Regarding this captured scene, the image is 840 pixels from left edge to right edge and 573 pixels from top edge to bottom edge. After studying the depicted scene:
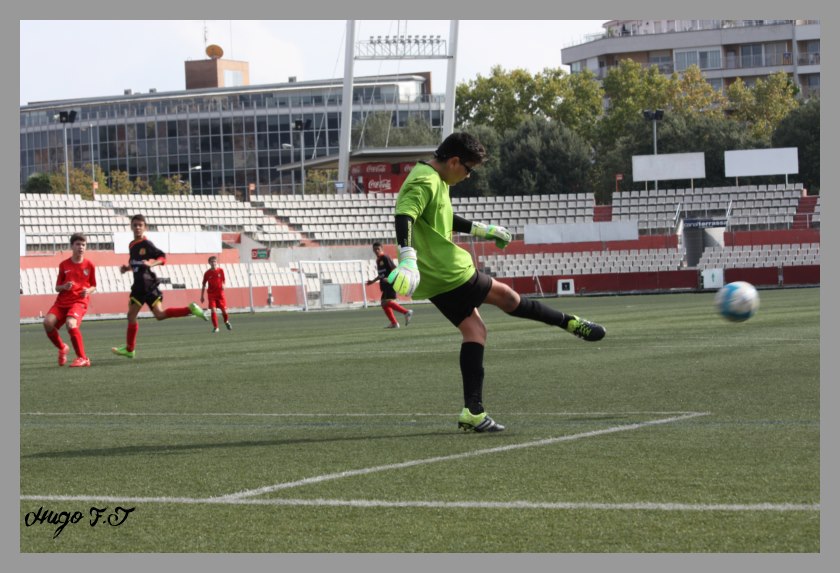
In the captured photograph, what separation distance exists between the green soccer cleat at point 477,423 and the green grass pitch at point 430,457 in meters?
0.16

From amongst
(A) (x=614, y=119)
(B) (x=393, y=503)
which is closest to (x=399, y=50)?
(A) (x=614, y=119)

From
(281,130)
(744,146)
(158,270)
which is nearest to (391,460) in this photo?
(158,270)

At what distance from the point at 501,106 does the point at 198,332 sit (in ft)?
241

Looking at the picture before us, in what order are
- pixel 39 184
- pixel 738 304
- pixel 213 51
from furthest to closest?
1. pixel 213 51
2. pixel 39 184
3. pixel 738 304

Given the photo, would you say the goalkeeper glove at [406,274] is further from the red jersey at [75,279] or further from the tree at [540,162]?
the tree at [540,162]

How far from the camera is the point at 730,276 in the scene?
2058 inches

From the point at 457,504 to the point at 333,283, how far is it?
139ft

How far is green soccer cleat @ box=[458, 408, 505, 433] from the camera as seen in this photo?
8.12 meters

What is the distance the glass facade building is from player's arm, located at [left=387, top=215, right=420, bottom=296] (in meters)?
107

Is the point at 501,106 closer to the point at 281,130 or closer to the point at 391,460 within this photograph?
the point at 281,130

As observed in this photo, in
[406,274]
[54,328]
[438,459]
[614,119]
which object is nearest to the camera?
[438,459]

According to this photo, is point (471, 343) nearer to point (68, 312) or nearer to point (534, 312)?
point (534, 312)

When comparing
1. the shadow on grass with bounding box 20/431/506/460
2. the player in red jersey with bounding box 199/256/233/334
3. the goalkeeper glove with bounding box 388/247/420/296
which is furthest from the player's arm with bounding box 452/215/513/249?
the player in red jersey with bounding box 199/256/233/334

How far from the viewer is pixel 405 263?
25.3 feet
